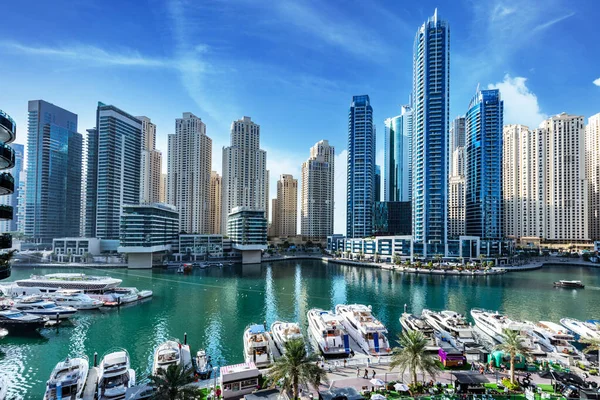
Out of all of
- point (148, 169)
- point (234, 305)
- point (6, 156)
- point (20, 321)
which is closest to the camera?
point (6, 156)

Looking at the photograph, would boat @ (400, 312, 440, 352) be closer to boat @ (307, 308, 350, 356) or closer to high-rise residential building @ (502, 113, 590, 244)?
boat @ (307, 308, 350, 356)

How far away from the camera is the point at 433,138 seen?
12769 cm

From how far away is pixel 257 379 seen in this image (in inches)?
974

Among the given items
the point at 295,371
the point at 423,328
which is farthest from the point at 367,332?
the point at 295,371

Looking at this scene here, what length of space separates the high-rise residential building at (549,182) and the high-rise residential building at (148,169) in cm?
20569

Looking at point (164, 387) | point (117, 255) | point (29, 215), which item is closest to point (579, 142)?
point (164, 387)

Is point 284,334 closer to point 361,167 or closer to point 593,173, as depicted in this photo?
point 361,167

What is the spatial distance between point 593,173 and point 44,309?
23769 centimetres

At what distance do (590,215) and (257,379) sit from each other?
8586 inches

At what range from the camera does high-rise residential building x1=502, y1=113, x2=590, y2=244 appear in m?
163

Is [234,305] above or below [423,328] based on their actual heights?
below

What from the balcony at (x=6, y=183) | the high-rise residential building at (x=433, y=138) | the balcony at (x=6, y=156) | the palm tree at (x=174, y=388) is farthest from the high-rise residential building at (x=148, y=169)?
the palm tree at (x=174, y=388)

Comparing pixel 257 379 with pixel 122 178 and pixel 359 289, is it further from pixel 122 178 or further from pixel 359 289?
pixel 122 178

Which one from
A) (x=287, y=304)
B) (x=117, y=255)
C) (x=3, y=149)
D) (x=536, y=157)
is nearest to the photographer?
(x=3, y=149)
